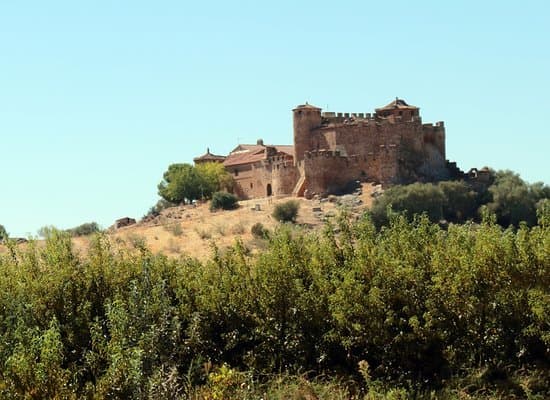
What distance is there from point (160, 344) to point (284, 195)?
5133 centimetres

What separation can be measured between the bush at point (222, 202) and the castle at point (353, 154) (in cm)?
342

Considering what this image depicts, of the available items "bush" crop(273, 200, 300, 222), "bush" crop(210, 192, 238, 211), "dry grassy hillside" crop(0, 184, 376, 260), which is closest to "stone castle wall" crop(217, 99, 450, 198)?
"dry grassy hillside" crop(0, 184, 376, 260)

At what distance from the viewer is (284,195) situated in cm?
A: 6625

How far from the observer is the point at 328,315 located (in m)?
17.2

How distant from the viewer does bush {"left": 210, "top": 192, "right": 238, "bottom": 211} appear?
216 ft

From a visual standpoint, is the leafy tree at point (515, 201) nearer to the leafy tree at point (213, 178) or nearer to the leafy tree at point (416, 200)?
the leafy tree at point (416, 200)

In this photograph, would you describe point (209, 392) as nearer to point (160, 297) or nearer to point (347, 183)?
point (160, 297)

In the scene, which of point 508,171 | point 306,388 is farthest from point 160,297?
Result: point 508,171

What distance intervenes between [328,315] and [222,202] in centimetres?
4886

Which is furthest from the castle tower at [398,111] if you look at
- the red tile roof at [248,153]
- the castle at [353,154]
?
the red tile roof at [248,153]

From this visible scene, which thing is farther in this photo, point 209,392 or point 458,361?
point 458,361

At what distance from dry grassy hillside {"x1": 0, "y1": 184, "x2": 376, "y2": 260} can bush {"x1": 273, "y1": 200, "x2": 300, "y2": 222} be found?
40 cm

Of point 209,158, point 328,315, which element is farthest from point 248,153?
point 328,315

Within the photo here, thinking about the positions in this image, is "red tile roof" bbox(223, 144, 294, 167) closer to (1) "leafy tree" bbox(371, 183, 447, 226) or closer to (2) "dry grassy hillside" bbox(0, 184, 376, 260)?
(2) "dry grassy hillside" bbox(0, 184, 376, 260)
